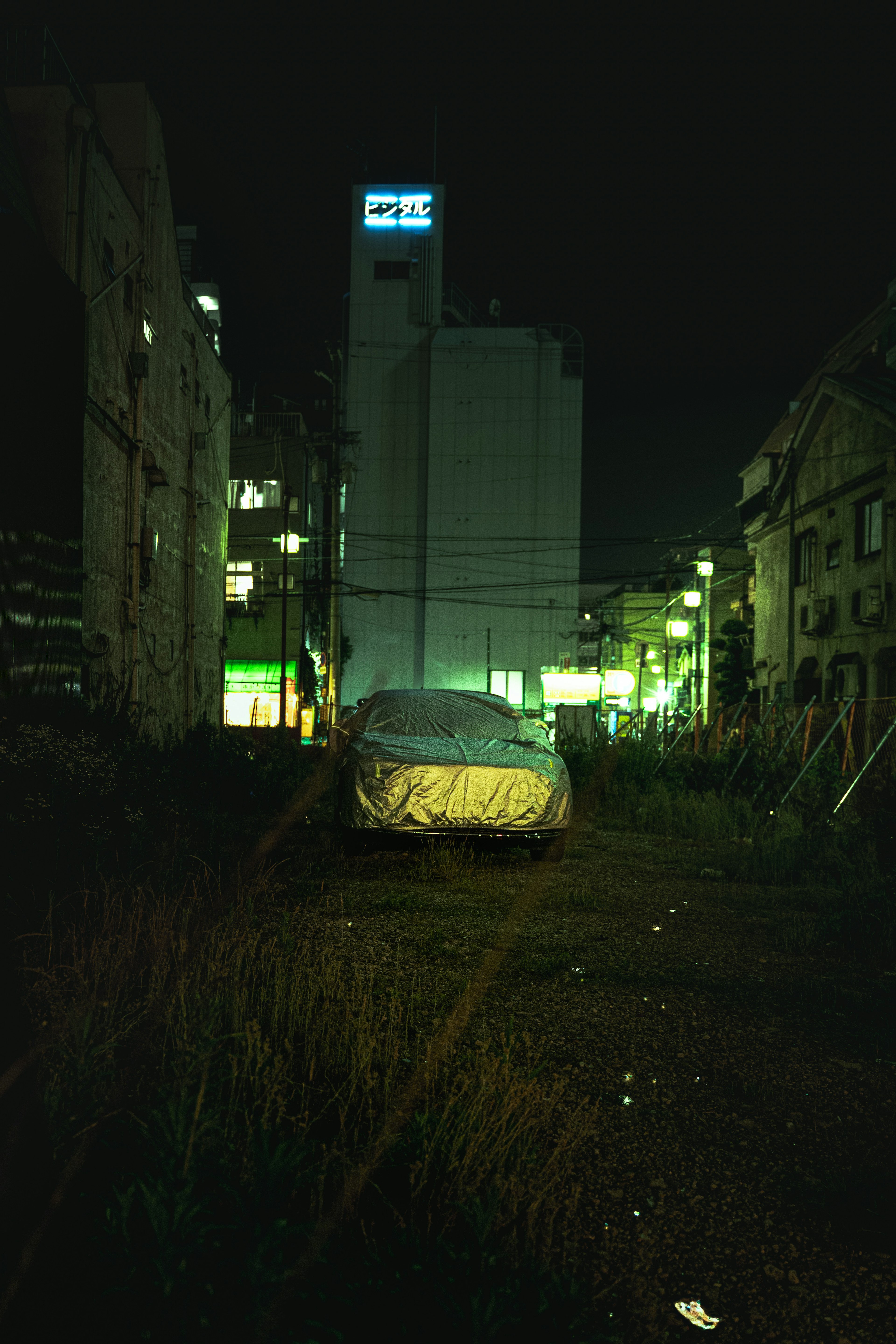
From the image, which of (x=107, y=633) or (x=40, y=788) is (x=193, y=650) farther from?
(x=40, y=788)

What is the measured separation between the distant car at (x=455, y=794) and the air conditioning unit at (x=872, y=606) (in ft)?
58.6

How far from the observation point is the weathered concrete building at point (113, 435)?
9.98m

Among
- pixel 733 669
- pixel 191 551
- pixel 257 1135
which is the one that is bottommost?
pixel 257 1135

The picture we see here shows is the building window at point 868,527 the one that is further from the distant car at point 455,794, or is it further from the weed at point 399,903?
the weed at point 399,903

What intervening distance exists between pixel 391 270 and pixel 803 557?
1473 inches

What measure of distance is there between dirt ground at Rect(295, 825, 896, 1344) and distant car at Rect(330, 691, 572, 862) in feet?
1.84

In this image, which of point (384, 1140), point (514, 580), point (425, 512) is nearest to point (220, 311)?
point (425, 512)

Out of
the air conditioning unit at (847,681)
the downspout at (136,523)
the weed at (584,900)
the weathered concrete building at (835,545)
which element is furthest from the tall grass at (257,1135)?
the air conditioning unit at (847,681)

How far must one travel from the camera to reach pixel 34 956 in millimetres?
4133

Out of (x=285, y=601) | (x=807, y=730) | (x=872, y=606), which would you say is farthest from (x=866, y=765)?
(x=285, y=601)

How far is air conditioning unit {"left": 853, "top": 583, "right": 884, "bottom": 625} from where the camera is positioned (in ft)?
77.5

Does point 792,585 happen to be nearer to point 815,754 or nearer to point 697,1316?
point 815,754

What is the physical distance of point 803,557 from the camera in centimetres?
3003

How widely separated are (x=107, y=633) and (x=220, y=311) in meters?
44.5
